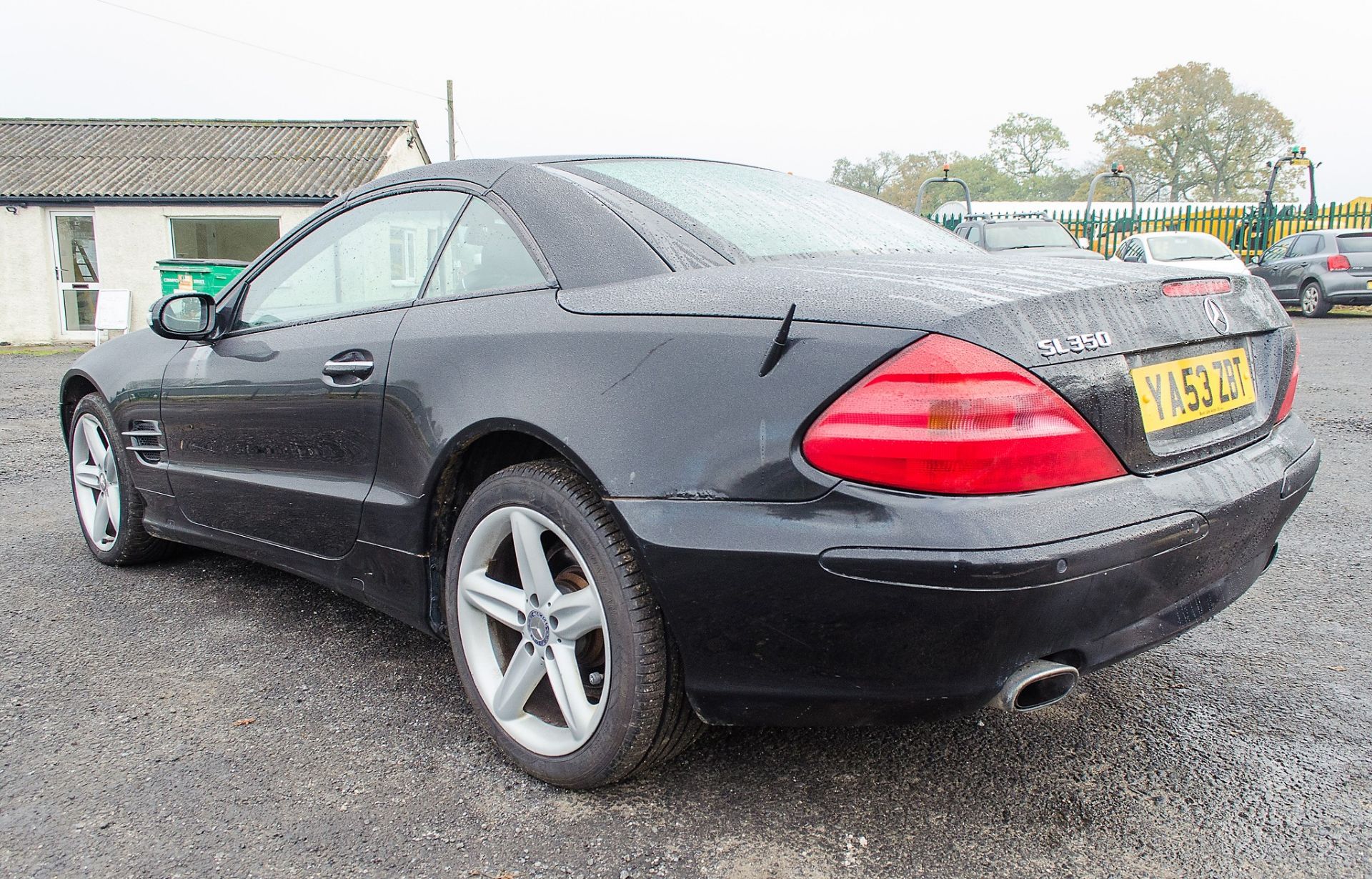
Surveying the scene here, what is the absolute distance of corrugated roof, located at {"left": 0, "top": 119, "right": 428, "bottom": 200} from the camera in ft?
63.5

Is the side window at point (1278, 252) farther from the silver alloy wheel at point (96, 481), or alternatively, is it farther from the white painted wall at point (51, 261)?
the silver alloy wheel at point (96, 481)

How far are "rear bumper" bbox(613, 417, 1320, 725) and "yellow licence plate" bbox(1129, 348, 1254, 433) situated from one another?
0.36ft

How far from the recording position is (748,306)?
1802 mm

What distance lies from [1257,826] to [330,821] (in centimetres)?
181

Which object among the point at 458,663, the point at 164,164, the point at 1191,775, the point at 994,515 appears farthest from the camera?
the point at 164,164

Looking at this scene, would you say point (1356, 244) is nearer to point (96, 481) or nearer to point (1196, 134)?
point (96, 481)

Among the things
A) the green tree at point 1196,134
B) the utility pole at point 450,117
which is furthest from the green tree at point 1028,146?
the utility pole at point 450,117

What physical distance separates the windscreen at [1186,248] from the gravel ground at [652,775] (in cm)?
1255

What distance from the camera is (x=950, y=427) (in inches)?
63.0

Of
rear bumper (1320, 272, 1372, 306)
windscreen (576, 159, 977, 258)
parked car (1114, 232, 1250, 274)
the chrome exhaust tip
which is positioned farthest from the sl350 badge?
rear bumper (1320, 272, 1372, 306)

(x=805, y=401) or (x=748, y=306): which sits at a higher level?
(x=748, y=306)

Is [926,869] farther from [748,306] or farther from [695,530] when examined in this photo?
[748,306]

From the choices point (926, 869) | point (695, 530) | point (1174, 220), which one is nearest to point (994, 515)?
point (695, 530)

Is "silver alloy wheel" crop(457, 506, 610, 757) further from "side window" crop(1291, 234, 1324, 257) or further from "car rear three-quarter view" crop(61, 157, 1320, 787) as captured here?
"side window" crop(1291, 234, 1324, 257)
